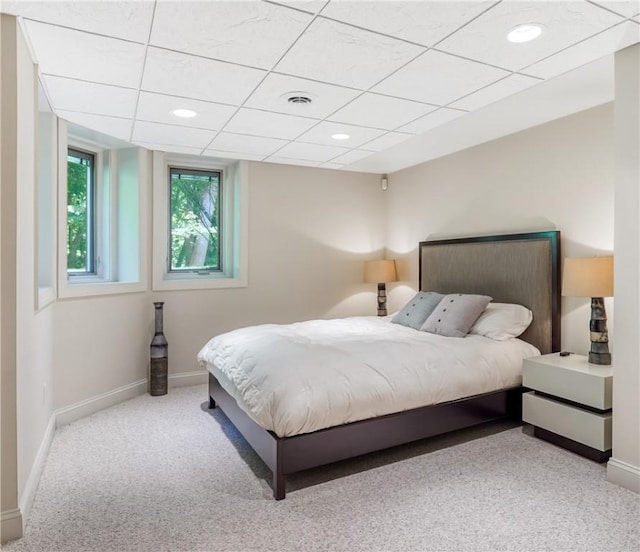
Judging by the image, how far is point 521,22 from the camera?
1972mm

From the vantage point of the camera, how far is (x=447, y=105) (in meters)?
3.05

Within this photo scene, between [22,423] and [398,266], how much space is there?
4111mm

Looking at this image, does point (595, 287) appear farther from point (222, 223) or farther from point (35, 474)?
point (222, 223)

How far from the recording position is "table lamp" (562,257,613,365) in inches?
106

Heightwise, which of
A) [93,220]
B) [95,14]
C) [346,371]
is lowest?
[346,371]

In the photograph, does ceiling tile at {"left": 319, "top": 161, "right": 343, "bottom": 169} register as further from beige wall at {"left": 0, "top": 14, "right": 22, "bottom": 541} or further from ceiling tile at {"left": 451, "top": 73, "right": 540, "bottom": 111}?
beige wall at {"left": 0, "top": 14, "right": 22, "bottom": 541}

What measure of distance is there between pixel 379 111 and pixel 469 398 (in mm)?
2173

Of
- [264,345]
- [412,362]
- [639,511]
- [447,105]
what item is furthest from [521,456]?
[447,105]

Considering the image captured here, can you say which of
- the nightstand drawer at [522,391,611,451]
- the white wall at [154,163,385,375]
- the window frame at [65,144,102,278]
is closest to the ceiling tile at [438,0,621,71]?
the nightstand drawer at [522,391,611,451]

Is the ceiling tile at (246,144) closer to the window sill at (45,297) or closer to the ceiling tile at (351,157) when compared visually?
the ceiling tile at (351,157)

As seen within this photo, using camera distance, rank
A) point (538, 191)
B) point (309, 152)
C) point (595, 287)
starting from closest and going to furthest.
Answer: point (595, 287), point (538, 191), point (309, 152)

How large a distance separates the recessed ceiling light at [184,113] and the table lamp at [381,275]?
8.95 ft

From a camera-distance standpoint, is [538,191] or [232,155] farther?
[232,155]

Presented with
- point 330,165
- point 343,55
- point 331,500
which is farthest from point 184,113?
point 331,500
